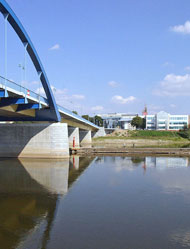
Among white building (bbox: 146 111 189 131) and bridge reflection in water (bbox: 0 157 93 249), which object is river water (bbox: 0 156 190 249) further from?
white building (bbox: 146 111 189 131)

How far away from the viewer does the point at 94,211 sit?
1446cm

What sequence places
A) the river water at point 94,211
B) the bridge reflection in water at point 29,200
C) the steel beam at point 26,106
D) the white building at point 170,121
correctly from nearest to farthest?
the river water at point 94,211 → the bridge reflection in water at point 29,200 → the steel beam at point 26,106 → the white building at point 170,121

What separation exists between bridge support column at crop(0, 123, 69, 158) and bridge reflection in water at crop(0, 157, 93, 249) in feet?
24.1

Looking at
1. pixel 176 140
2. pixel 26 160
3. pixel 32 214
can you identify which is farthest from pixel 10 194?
pixel 176 140

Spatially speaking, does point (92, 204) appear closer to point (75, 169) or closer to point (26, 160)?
point (75, 169)

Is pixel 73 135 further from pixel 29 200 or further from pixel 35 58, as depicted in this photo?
pixel 29 200

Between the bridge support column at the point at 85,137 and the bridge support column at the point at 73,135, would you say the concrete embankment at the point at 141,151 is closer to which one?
the bridge support column at the point at 73,135

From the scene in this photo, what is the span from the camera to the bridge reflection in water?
11.0 metres

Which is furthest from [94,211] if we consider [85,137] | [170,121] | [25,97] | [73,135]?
[170,121]

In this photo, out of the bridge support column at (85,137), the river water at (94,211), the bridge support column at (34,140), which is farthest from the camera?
the bridge support column at (85,137)

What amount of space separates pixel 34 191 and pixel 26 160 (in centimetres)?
1828

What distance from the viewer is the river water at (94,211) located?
10.7 meters

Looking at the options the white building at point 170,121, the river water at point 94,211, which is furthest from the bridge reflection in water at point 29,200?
the white building at point 170,121

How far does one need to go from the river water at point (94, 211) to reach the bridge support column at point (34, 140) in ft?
41.5
